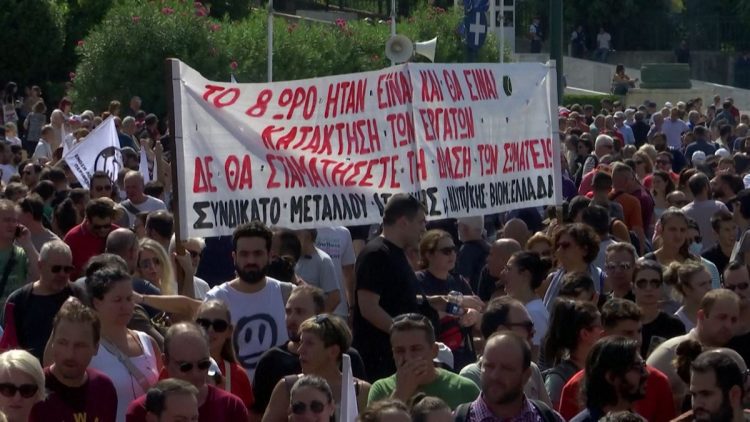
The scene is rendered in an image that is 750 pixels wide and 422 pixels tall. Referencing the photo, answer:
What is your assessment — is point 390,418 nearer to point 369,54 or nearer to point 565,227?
point 565,227

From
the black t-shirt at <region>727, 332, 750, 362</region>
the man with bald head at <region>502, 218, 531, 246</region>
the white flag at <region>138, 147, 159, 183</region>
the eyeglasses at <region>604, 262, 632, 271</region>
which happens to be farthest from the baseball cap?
the black t-shirt at <region>727, 332, 750, 362</region>

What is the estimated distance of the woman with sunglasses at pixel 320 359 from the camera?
6906mm

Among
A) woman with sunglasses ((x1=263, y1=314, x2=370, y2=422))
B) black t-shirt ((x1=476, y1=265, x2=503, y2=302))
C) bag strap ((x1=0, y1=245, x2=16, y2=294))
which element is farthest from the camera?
black t-shirt ((x1=476, y1=265, x2=503, y2=302))

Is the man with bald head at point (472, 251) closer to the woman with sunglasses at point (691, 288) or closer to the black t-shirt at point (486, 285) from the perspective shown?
the black t-shirt at point (486, 285)

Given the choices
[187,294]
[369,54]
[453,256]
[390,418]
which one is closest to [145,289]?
[187,294]

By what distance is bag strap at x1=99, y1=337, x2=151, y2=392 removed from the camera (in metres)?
7.09

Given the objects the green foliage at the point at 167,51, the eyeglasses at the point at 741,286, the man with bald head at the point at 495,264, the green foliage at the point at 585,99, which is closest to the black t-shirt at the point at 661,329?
the eyeglasses at the point at 741,286

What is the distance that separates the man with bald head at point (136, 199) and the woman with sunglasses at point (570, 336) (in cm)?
578

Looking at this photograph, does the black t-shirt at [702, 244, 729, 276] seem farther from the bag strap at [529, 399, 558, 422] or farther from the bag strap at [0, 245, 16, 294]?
the bag strap at [529, 399, 558, 422]

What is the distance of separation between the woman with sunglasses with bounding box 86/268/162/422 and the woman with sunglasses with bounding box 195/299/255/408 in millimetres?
281

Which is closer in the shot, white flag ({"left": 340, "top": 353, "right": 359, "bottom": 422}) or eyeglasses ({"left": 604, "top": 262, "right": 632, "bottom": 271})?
white flag ({"left": 340, "top": 353, "right": 359, "bottom": 422})

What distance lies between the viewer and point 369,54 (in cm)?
3191

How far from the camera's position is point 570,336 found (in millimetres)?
7434

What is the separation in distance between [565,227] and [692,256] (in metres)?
1.60
